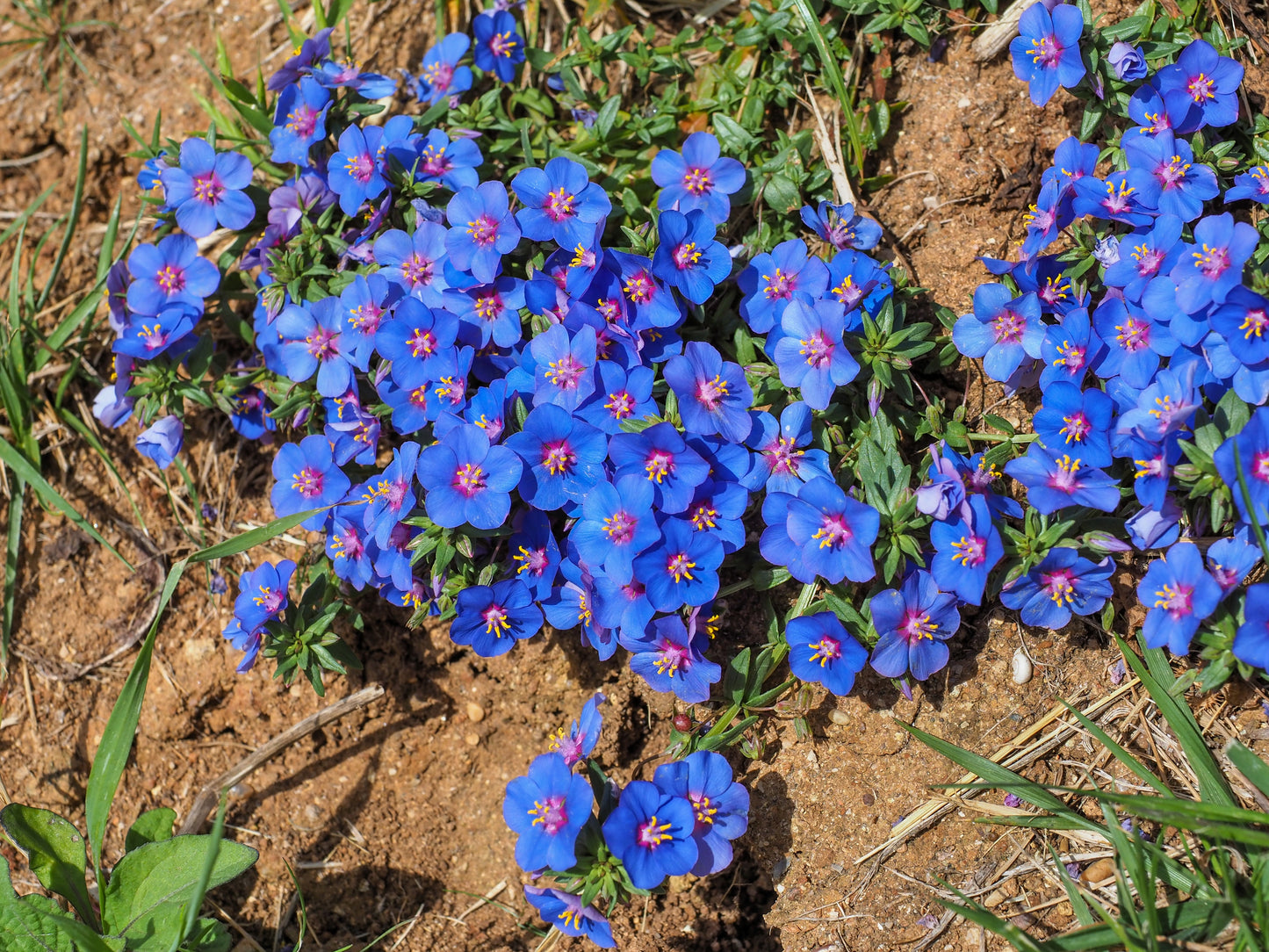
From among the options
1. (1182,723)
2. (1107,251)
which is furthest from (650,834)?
(1107,251)

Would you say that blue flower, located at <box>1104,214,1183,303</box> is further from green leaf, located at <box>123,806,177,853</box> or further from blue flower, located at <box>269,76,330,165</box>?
green leaf, located at <box>123,806,177,853</box>

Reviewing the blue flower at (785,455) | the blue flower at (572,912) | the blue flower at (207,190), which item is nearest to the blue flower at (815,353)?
the blue flower at (785,455)

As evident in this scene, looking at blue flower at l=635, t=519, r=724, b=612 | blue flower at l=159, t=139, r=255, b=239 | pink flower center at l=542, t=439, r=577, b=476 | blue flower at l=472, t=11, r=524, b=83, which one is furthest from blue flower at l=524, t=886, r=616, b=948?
blue flower at l=472, t=11, r=524, b=83

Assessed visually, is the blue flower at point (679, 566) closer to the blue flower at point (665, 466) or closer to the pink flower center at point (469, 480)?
the blue flower at point (665, 466)

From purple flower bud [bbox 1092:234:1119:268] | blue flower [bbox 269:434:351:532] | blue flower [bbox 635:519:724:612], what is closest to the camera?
blue flower [bbox 635:519:724:612]

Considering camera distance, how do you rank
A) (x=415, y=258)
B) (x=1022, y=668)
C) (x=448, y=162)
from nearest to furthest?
(x=1022, y=668), (x=415, y=258), (x=448, y=162)

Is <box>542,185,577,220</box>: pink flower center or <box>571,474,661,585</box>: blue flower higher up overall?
<box>542,185,577,220</box>: pink flower center

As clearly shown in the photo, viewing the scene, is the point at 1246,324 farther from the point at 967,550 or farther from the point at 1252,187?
the point at 967,550
